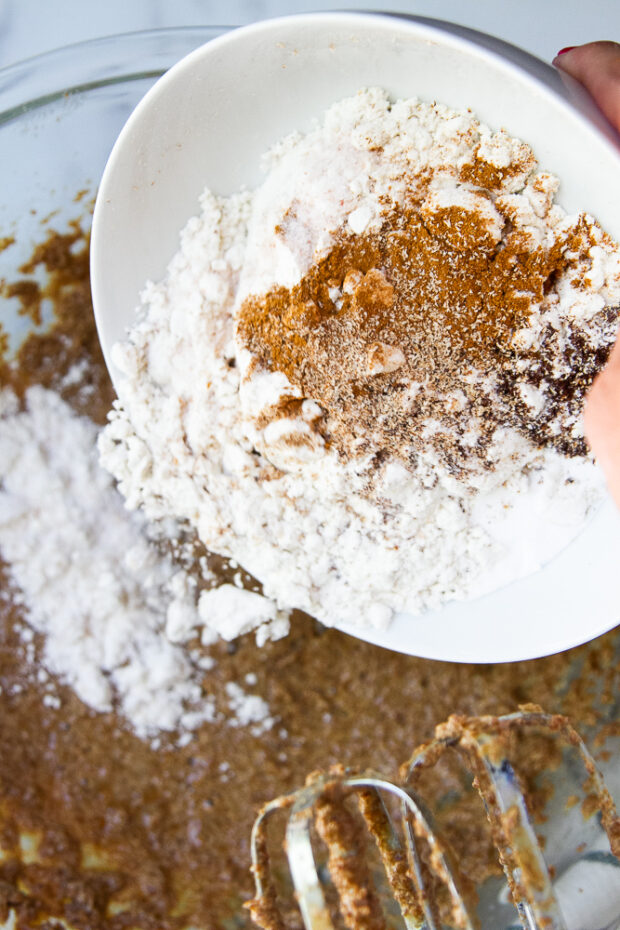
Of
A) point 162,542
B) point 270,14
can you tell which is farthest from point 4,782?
point 270,14

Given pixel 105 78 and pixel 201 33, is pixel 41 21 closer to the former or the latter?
pixel 105 78

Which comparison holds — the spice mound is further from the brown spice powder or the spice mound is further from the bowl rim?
the bowl rim

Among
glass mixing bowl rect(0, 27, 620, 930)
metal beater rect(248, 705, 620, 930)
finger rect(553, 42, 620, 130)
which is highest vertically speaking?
glass mixing bowl rect(0, 27, 620, 930)

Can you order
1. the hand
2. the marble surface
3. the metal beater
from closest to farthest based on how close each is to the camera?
the hand, the metal beater, the marble surface

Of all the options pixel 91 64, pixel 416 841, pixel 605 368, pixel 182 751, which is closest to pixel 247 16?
pixel 91 64

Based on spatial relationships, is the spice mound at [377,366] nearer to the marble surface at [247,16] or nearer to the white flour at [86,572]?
the white flour at [86,572]

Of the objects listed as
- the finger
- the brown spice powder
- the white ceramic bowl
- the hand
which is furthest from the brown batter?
the finger
